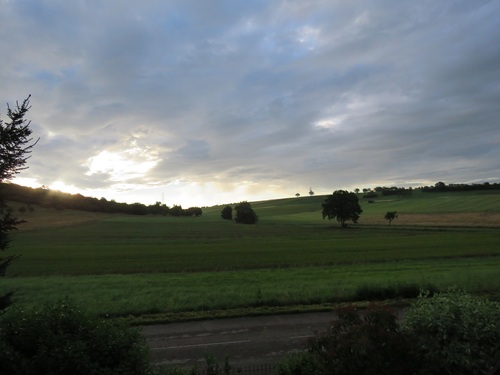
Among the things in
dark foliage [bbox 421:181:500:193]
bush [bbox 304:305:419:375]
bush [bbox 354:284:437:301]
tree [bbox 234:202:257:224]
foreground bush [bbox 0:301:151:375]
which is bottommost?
bush [bbox 354:284:437:301]

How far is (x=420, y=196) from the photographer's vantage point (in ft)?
473

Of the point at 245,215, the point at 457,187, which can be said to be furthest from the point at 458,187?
the point at 245,215

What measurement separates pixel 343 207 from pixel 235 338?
8725cm

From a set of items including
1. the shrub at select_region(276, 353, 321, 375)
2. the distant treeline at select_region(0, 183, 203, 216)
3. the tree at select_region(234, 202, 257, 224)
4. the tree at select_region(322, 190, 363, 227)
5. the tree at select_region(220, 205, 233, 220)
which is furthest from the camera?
the tree at select_region(220, 205, 233, 220)

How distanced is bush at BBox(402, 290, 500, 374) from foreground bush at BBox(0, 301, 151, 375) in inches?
176

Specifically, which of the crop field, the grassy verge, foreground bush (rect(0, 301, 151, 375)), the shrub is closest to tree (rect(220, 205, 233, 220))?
the crop field

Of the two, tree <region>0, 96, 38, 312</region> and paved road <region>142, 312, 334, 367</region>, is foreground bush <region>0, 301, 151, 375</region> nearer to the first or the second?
tree <region>0, 96, 38, 312</region>

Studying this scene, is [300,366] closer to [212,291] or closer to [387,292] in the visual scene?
[387,292]

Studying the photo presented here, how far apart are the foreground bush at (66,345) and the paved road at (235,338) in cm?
563

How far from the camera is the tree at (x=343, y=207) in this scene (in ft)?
319

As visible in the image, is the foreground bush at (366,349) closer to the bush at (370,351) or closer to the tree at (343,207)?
the bush at (370,351)

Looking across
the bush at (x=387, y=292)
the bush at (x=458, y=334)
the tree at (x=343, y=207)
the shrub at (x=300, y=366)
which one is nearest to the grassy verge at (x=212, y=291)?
the bush at (x=387, y=292)

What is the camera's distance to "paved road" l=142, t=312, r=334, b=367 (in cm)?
1177

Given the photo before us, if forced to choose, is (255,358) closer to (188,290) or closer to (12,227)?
(12,227)
